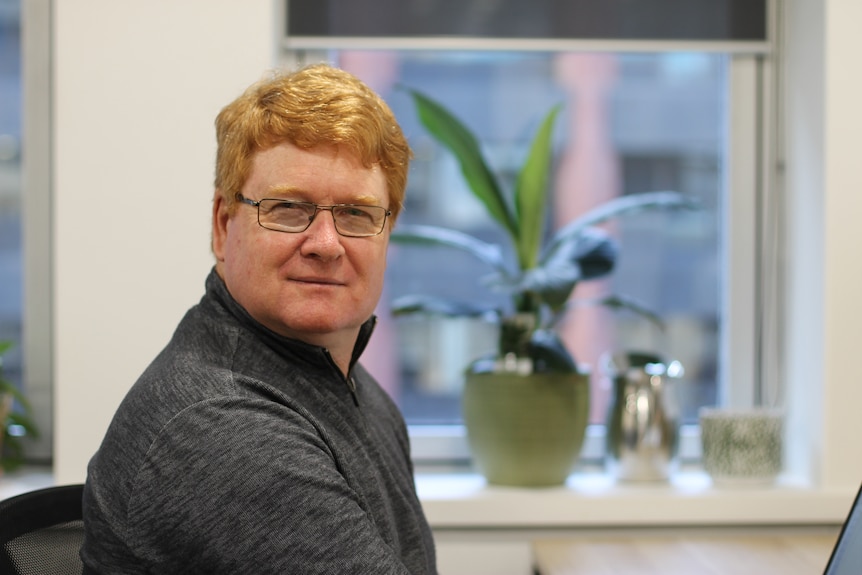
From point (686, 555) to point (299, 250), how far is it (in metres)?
1.29

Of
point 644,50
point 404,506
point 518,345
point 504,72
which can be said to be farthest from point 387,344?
point 404,506

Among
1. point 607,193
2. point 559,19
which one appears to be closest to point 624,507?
point 607,193

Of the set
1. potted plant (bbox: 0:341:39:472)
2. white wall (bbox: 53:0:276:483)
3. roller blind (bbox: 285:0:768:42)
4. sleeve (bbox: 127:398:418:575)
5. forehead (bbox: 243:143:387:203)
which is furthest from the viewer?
roller blind (bbox: 285:0:768:42)

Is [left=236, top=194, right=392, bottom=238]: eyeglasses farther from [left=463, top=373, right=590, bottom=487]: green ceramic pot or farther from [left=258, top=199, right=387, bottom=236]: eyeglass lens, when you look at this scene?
[left=463, top=373, right=590, bottom=487]: green ceramic pot

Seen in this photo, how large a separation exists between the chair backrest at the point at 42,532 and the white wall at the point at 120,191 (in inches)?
36.2

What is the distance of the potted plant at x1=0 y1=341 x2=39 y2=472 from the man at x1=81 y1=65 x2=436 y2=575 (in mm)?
1428

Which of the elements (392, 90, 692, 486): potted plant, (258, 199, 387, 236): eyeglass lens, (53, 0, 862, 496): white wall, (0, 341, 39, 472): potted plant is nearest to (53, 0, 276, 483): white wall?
(53, 0, 862, 496): white wall

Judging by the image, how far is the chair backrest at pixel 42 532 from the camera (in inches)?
50.9

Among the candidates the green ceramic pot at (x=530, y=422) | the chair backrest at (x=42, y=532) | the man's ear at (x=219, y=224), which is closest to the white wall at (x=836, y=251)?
the green ceramic pot at (x=530, y=422)

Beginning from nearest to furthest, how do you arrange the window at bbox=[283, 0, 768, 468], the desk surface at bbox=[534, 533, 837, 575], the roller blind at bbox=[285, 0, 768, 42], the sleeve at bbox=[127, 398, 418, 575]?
the sleeve at bbox=[127, 398, 418, 575] < the desk surface at bbox=[534, 533, 837, 575] < the roller blind at bbox=[285, 0, 768, 42] < the window at bbox=[283, 0, 768, 468]

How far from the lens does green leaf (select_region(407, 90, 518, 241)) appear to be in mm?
2504

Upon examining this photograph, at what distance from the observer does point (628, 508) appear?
244cm

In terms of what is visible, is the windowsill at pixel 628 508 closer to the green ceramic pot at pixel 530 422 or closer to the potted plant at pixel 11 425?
the green ceramic pot at pixel 530 422

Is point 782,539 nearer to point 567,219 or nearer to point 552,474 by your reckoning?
point 552,474
